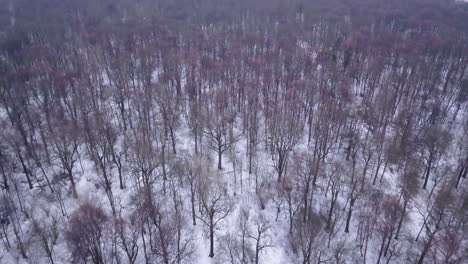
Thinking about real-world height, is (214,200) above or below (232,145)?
below

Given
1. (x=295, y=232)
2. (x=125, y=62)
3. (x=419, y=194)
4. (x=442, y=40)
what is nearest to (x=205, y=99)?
(x=125, y=62)

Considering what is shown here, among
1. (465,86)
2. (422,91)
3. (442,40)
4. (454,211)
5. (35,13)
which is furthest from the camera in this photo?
(35,13)

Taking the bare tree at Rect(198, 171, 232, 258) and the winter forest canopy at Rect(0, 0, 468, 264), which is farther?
the bare tree at Rect(198, 171, 232, 258)

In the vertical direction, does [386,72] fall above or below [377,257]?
above

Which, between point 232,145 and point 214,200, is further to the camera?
point 232,145

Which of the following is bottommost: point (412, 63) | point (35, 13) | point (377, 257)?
point (377, 257)

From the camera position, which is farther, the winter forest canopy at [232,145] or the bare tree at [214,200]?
the bare tree at [214,200]

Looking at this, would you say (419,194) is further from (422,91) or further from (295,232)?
(422,91)

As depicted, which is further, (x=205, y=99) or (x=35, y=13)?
(x=35, y=13)
